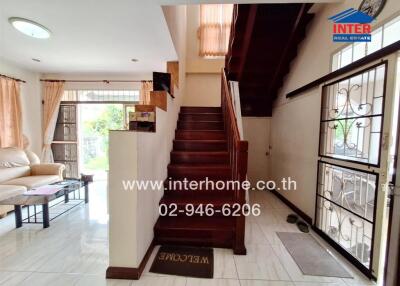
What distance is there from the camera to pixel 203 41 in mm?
5023

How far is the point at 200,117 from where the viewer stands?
4.05 m

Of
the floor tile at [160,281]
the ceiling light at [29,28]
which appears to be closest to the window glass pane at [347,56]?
the floor tile at [160,281]

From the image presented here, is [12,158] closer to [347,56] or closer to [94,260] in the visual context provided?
[94,260]

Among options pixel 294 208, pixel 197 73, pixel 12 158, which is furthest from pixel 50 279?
pixel 197 73

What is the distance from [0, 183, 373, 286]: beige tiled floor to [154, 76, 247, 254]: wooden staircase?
257 millimetres

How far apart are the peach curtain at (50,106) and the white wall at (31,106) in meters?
0.16

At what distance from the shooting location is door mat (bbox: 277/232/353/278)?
1858 mm

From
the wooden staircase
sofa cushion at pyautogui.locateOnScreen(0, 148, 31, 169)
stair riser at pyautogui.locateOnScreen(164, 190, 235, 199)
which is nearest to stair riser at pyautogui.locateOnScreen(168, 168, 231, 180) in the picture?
the wooden staircase

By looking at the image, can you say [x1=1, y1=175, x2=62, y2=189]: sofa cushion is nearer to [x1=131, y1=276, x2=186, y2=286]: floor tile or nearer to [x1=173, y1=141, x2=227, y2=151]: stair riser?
[x1=173, y1=141, x2=227, y2=151]: stair riser

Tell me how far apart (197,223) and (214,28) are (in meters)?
4.73

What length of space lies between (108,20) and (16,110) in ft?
10.8

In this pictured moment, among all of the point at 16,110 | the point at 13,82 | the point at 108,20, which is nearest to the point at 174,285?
the point at 108,20

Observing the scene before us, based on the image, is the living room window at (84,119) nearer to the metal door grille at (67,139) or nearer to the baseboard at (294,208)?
the metal door grille at (67,139)

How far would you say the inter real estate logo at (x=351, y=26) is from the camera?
1.90m
